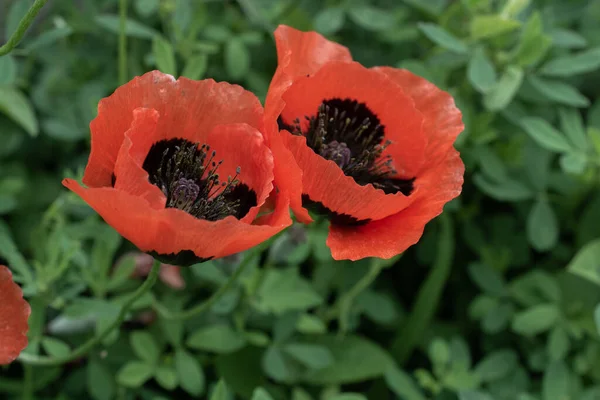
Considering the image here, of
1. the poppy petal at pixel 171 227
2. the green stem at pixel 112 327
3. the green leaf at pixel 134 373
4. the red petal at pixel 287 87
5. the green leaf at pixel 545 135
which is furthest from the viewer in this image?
the green leaf at pixel 545 135

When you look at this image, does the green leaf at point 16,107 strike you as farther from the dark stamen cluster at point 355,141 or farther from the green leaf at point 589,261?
the green leaf at point 589,261

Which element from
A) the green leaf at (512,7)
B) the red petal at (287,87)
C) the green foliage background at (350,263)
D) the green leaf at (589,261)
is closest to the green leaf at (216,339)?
the green foliage background at (350,263)

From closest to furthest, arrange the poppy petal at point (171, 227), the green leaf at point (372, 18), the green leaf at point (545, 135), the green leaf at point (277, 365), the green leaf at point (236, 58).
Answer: the poppy petal at point (171, 227), the green leaf at point (277, 365), the green leaf at point (545, 135), the green leaf at point (236, 58), the green leaf at point (372, 18)

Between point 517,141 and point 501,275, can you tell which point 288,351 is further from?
point 517,141

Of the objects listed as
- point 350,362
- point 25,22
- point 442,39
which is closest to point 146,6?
point 442,39

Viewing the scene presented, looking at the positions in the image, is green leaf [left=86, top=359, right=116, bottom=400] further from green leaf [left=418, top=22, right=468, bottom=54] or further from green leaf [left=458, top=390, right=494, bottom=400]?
green leaf [left=418, top=22, right=468, bottom=54]

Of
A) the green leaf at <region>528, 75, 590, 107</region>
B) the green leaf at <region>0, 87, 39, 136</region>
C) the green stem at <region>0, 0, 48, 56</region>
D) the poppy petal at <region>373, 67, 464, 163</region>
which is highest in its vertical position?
the green stem at <region>0, 0, 48, 56</region>

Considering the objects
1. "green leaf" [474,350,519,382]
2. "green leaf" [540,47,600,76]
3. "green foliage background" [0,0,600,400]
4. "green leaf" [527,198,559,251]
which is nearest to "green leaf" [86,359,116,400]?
"green foliage background" [0,0,600,400]

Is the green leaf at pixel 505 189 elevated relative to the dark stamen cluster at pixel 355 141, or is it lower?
lower
